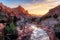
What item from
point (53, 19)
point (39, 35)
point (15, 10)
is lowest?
point (39, 35)

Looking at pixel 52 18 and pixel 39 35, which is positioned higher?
pixel 52 18

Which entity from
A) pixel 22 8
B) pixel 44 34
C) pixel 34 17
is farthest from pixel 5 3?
pixel 44 34

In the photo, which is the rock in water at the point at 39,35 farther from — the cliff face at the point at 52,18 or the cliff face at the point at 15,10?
the cliff face at the point at 15,10

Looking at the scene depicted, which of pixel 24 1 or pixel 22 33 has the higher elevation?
pixel 24 1

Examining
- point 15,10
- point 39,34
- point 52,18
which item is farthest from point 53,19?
point 15,10

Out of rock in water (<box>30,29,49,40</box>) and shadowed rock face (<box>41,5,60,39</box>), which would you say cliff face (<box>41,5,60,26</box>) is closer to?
shadowed rock face (<box>41,5,60,39</box>)

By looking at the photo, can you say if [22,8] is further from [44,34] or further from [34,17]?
[44,34]

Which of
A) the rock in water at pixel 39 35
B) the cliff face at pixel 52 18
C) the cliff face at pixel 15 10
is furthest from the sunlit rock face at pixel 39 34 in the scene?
the cliff face at pixel 15 10

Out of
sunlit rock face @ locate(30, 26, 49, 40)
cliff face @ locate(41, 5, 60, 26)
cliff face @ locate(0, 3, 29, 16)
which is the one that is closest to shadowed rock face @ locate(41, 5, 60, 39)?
cliff face @ locate(41, 5, 60, 26)

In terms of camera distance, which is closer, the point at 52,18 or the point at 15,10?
the point at 52,18

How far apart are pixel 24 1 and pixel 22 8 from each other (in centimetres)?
22

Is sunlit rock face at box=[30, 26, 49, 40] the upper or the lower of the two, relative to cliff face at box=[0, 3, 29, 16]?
lower

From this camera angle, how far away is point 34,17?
6688 mm

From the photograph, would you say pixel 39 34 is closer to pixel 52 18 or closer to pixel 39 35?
pixel 39 35
